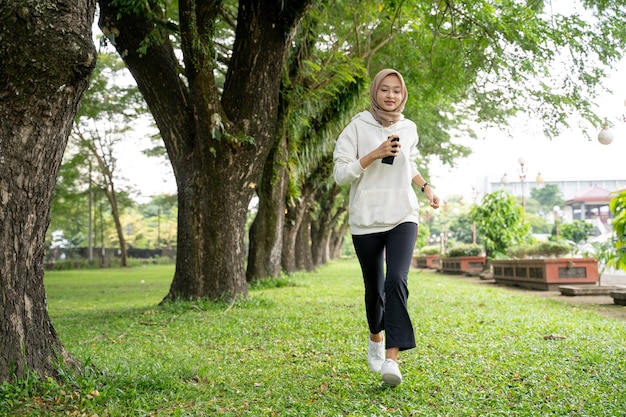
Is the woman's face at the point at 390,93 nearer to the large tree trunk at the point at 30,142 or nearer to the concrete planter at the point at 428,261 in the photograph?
the large tree trunk at the point at 30,142

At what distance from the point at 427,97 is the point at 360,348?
9269 mm

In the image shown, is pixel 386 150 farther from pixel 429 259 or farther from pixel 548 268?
pixel 429 259

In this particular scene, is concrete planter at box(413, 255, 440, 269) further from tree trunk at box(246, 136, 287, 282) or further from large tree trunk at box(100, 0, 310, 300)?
large tree trunk at box(100, 0, 310, 300)

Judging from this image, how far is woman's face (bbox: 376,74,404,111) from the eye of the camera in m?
4.05

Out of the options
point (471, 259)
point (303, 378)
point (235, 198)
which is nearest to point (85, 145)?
point (471, 259)

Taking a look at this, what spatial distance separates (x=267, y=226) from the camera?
1373cm

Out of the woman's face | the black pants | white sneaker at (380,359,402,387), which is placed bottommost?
white sneaker at (380,359,402,387)

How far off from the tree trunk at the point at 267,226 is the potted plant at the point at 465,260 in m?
8.85

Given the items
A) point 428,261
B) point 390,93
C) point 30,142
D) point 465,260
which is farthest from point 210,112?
point 428,261

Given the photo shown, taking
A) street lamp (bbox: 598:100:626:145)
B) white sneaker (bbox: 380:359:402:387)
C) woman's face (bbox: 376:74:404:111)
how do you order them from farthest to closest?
street lamp (bbox: 598:100:626:145) < woman's face (bbox: 376:74:404:111) < white sneaker (bbox: 380:359:402:387)

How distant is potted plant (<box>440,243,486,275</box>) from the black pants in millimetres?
16934

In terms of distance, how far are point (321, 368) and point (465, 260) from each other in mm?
17545

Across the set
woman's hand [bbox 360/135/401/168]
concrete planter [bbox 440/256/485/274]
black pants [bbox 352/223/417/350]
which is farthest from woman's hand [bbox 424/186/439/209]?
concrete planter [bbox 440/256/485/274]

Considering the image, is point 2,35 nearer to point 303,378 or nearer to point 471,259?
point 303,378
